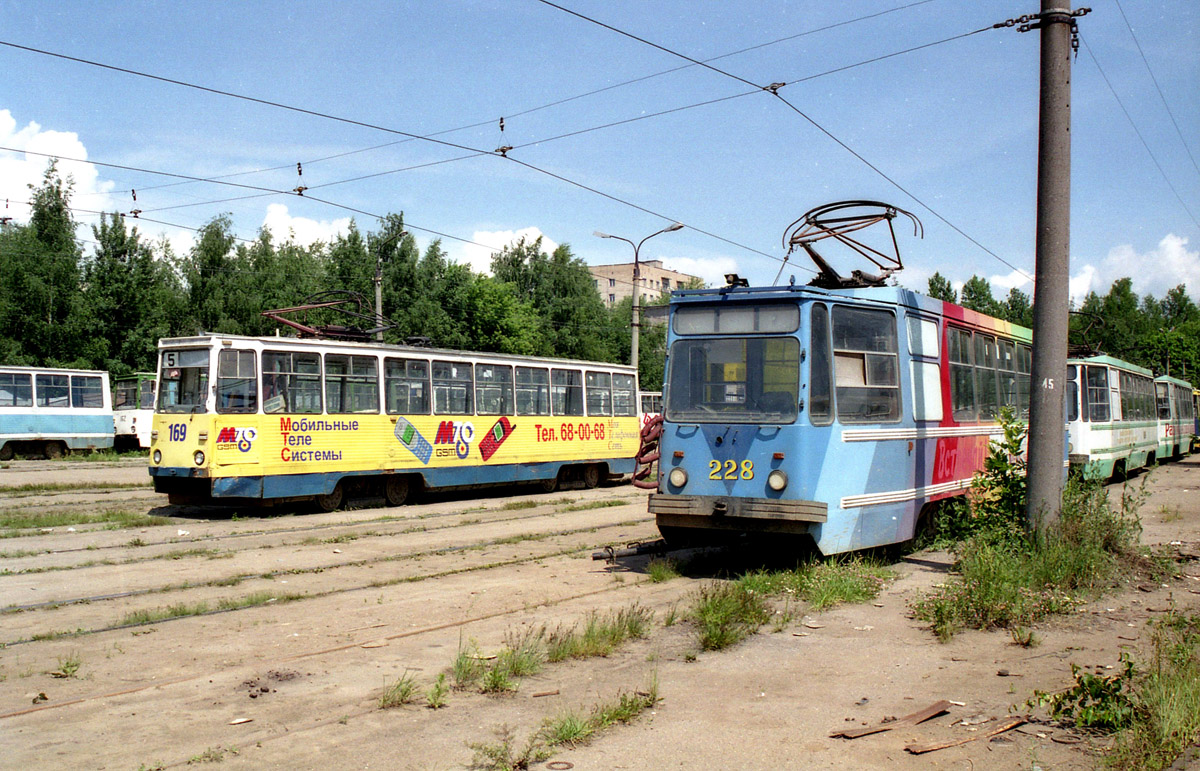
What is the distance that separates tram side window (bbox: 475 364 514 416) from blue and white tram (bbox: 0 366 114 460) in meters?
16.0

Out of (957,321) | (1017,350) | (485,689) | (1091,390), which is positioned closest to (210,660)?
(485,689)

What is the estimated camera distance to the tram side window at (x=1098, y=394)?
70.1ft

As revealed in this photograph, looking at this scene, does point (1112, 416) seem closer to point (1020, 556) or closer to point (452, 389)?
point (452, 389)

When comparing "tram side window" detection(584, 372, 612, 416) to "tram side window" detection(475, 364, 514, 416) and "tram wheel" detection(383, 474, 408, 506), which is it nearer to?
"tram side window" detection(475, 364, 514, 416)

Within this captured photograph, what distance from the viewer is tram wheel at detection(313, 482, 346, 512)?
16.7m

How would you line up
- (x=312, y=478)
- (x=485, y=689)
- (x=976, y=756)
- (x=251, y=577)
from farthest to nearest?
(x=312, y=478)
(x=251, y=577)
(x=485, y=689)
(x=976, y=756)

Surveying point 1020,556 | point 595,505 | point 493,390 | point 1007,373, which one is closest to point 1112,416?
point 1007,373

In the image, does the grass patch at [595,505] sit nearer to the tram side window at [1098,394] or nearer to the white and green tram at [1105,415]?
the white and green tram at [1105,415]

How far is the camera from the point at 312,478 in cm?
1616

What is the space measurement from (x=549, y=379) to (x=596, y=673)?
15.2 m

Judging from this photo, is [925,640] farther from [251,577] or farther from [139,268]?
[139,268]

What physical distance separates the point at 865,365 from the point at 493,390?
11.0 metres

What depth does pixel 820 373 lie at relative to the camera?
9461mm

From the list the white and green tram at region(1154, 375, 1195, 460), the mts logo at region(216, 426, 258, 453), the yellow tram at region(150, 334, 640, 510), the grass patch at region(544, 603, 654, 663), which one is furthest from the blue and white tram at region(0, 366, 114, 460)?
the white and green tram at region(1154, 375, 1195, 460)
